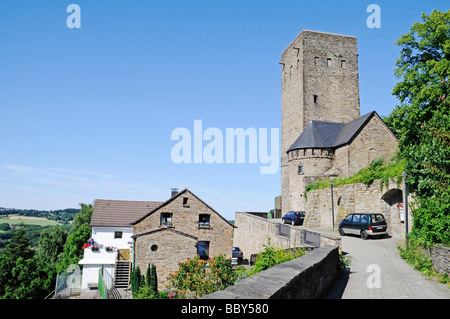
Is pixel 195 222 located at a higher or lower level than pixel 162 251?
higher

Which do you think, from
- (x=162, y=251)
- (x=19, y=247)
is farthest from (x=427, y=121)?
(x=19, y=247)

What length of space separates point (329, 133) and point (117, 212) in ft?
81.3

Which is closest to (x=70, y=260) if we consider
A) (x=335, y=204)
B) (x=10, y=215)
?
(x=335, y=204)

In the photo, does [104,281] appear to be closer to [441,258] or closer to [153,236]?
[153,236]

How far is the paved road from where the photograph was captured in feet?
27.0

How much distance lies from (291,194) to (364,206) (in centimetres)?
1465

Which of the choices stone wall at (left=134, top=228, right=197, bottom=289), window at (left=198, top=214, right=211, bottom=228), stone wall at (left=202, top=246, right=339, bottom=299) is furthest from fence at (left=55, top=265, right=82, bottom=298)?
stone wall at (left=202, top=246, right=339, bottom=299)

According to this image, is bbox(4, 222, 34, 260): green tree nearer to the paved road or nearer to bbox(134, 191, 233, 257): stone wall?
bbox(134, 191, 233, 257): stone wall

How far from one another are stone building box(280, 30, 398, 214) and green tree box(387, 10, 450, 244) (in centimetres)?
1234

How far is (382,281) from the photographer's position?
966cm

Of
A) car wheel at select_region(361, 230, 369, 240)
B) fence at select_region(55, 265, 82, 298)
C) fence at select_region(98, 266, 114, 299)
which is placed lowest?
fence at select_region(55, 265, 82, 298)

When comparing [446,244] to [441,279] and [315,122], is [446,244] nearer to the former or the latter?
[441,279]

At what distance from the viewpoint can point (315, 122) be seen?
39000mm
